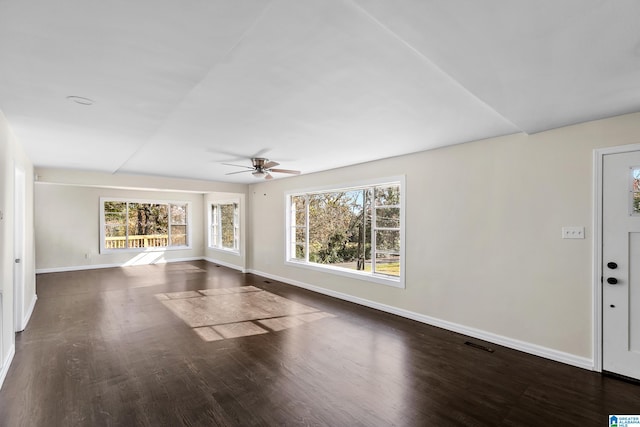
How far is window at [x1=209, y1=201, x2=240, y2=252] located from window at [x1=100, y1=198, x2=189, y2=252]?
3.31ft

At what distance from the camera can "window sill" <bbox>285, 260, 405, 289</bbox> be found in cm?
473

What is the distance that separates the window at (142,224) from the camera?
919cm

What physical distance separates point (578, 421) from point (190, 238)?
10464mm

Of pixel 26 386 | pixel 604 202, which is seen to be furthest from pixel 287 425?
pixel 604 202

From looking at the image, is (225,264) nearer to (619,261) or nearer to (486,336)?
(486,336)

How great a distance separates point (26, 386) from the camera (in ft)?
8.87

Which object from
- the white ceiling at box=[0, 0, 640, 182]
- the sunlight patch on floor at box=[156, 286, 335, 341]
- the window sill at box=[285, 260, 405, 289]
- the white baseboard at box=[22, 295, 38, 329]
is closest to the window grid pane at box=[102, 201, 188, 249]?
the white baseboard at box=[22, 295, 38, 329]

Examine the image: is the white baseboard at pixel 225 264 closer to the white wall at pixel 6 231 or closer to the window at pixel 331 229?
the window at pixel 331 229

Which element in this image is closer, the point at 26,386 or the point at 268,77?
the point at 268,77

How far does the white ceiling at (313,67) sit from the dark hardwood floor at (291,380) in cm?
237

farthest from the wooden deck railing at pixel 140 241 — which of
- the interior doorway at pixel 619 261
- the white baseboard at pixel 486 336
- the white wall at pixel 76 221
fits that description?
the interior doorway at pixel 619 261

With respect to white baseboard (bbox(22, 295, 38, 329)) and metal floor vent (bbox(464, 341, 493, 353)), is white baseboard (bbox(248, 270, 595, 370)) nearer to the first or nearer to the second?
metal floor vent (bbox(464, 341, 493, 353))

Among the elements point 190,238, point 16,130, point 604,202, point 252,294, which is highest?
point 16,130

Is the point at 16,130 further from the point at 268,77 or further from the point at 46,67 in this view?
the point at 268,77
